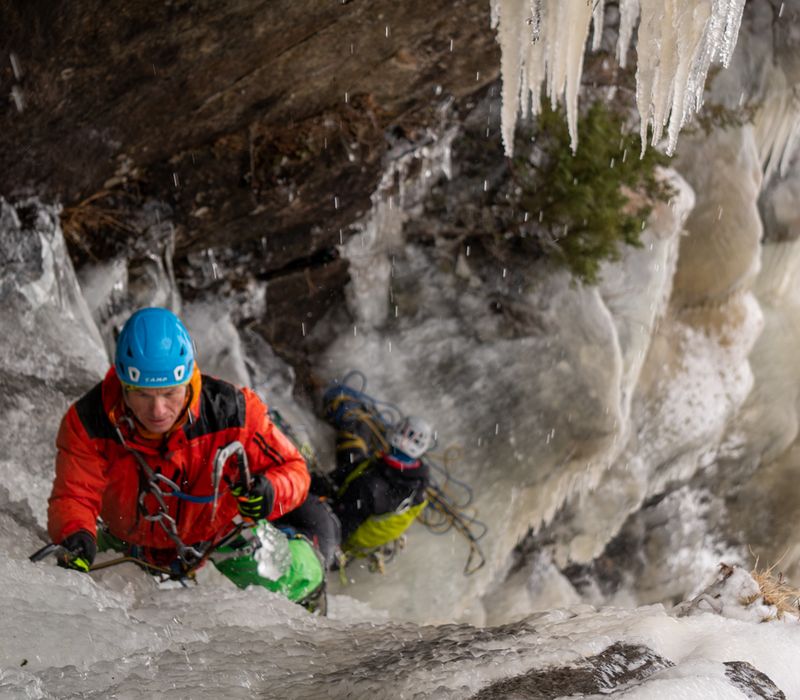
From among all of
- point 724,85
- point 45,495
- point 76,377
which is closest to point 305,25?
point 76,377

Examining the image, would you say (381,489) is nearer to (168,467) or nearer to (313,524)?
(313,524)

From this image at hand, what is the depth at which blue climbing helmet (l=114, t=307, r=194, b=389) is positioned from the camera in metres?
3.43

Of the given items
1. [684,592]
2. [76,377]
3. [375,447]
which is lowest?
[684,592]

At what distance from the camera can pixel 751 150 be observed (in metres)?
10.3

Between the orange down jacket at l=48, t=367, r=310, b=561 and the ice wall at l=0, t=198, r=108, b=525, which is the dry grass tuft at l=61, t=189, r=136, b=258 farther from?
the orange down jacket at l=48, t=367, r=310, b=561

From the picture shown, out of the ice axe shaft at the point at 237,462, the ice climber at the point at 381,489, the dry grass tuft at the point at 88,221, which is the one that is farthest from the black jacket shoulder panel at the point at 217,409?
the dry grass tuft at the point at 88,221

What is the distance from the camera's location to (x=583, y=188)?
7.53m

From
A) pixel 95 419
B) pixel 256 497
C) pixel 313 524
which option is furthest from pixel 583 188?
pixel 95 419

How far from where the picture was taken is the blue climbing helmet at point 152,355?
3.43 metres

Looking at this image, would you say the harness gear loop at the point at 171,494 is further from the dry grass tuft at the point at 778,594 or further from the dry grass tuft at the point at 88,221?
the dry grass tuft at the point at 88,221

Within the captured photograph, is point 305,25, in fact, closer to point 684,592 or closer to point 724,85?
point 724,85

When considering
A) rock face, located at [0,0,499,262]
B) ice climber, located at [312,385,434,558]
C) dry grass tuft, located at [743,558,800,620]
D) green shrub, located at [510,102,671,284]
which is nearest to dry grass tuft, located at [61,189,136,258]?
rock face, located at [0,0,499,262]

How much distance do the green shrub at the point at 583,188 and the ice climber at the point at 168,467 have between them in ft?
15.6

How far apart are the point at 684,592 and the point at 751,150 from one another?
6.53 meters
